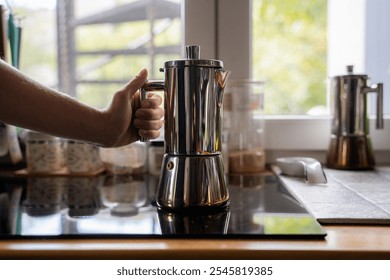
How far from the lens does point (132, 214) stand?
0.61 metres

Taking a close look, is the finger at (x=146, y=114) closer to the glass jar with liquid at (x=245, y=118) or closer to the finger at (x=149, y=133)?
the finger at (x=149, y=133)

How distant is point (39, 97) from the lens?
Answer: 0.57 meters

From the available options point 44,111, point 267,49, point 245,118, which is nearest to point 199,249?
point 44,111

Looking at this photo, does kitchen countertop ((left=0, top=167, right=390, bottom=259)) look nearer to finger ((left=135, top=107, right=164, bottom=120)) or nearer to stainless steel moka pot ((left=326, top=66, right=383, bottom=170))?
finger ((left=135, top=107, right=164, bottom=120))

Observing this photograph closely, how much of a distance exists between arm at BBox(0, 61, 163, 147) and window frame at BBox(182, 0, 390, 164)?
408 mm

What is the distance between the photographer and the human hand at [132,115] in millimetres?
619

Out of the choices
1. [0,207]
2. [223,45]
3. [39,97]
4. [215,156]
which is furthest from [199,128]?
[223,45]

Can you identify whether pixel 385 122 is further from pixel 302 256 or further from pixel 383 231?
pixel 302 256

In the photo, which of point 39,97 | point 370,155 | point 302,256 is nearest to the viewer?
point 302,256

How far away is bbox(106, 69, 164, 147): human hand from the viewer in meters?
0.62

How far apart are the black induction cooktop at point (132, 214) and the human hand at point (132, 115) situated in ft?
0.37

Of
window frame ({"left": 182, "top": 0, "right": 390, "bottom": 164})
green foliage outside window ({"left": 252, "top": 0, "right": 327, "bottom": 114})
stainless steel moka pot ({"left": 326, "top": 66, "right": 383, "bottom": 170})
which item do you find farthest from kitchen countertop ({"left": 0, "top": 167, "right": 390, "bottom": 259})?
green foliage outside window ({"left": 252, "top": 0, "right": 327, "bottom": 114})

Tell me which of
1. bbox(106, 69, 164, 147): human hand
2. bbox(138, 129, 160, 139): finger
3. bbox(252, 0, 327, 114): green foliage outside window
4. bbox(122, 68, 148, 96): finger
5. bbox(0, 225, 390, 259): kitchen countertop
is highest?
bbox(252, 0, 327, 114): green foliage outside window
